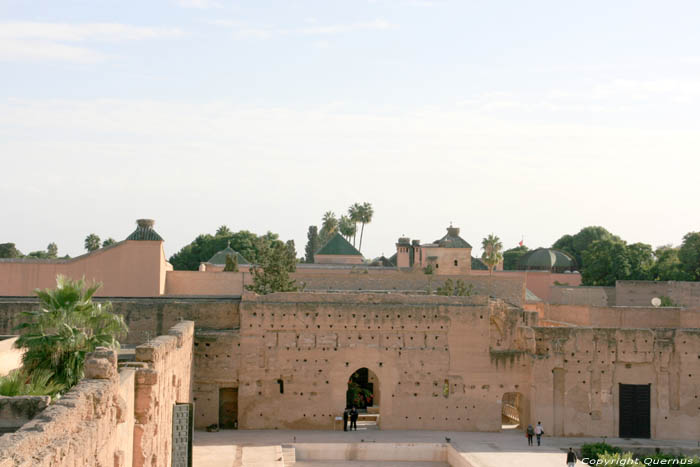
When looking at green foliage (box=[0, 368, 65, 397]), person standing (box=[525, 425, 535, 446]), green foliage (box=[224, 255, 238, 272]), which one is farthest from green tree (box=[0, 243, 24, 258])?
green foliage (box=[0, 368, 65, 397])

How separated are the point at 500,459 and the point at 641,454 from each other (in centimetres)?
488

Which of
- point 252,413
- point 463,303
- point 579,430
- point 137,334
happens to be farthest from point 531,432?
point 137,334

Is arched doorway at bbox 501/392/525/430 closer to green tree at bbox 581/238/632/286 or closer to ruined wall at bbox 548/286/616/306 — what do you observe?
ruined wall at bbox 548/286/616/306

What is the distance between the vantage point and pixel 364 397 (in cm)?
2939

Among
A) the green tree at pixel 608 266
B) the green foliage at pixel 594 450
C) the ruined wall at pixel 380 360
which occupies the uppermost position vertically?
the green tree at pixel 608 266

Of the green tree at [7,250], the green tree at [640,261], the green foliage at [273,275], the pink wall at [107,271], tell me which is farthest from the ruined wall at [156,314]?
the green tree at [640,261]

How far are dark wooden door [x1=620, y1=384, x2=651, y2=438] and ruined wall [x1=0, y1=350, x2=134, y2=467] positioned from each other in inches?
697

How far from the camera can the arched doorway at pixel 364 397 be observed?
2697 centimetres

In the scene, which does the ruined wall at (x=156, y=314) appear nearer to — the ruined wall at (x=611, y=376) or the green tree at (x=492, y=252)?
the ruined wall at (x=611, y=376)

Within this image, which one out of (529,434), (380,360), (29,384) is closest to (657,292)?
(529,434)

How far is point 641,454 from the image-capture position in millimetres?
24016

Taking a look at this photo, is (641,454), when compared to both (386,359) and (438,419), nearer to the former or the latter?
(438,419)

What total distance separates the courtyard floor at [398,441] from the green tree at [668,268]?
92.8 feet

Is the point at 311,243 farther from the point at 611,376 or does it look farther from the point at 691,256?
the point at 611,376
